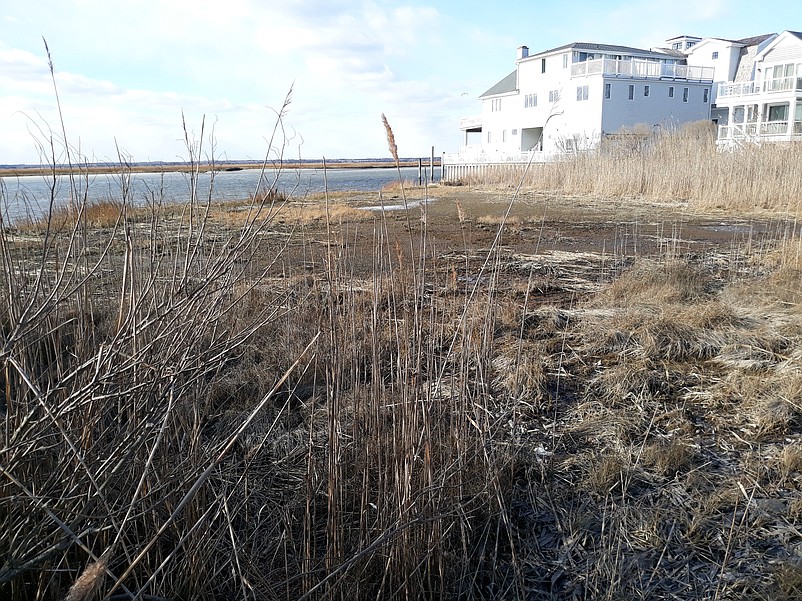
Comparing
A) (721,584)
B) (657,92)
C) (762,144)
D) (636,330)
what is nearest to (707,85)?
(657,92)

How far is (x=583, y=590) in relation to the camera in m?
2.01

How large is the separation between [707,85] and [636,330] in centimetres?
3658

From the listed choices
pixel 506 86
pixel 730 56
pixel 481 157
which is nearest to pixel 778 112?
pixel 730 56

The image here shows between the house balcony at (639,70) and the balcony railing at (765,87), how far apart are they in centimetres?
292

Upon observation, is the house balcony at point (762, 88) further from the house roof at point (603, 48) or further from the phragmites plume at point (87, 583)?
the phragmites plume at point (87, 583)

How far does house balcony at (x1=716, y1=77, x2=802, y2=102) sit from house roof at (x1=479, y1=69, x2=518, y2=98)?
1276 cm

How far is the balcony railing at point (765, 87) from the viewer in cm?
2656

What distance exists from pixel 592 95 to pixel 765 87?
311 inches

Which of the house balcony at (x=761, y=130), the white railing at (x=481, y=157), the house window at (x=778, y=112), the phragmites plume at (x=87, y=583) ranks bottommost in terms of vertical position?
the phragmites plume at (x=87, y=583)

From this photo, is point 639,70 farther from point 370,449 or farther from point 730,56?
point 370,449

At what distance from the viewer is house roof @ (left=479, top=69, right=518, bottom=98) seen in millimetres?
39281

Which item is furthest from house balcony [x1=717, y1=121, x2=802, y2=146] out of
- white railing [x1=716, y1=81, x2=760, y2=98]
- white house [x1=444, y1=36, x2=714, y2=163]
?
white house [x1=444, y1=36, x2=714, y2=163]

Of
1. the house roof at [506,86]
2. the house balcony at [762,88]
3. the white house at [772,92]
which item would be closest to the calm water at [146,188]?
the house roof at [506,86]

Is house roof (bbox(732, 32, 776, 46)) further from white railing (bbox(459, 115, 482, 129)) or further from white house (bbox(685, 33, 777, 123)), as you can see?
white railing (bbox(459, 115, 482, 129))
